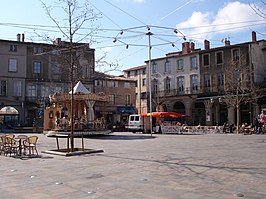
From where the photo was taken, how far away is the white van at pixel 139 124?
35094mm

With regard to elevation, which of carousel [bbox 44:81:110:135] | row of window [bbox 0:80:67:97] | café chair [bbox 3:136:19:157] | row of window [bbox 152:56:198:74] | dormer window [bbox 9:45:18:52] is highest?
dormer window [bbox 9:45:18:52]

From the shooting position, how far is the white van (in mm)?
35094

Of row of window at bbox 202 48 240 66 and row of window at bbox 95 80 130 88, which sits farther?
row of window at bbox 95 80 130 88

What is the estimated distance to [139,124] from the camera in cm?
3512

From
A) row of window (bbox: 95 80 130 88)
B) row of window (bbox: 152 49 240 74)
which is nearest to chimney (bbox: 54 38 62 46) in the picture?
row of window (bbox: 152 49 240 74)

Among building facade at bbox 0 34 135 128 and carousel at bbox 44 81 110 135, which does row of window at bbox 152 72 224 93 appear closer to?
building facade at bbox 0 34 135 128

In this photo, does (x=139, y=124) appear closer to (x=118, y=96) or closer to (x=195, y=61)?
(x=195, y=61)

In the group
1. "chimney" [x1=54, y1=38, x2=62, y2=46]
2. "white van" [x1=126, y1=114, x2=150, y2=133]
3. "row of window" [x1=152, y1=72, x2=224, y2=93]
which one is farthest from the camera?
"row of window" [x1=152, y1=72, x2=224, y2=93]

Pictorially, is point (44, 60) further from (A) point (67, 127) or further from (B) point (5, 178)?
(B) point (5, 178)

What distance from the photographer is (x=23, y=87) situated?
4778cm

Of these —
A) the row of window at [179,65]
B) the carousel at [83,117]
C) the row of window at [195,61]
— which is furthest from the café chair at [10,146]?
the row of window at [179,65]

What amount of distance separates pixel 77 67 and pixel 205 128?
21.2 m

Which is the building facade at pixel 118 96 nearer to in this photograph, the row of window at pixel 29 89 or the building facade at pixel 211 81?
the building facade at pixel 211 81

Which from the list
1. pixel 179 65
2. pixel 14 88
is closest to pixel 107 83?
pixel 179 65
